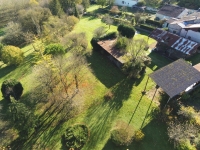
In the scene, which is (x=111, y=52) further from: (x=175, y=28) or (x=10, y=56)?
(x=10, y=56)

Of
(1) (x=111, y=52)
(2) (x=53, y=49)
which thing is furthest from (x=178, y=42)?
(2) (x=53, y=49)

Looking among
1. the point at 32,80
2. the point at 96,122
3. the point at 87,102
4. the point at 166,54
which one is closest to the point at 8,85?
the point at 32,80

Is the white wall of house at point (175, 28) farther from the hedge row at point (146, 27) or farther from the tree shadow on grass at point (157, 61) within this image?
the tree shadow on grass at point (157, 61)

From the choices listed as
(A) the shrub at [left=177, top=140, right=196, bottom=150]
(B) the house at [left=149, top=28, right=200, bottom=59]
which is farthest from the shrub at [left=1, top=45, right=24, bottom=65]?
(A) the shrub at [left=177, top=140, right=196, bottom=150]

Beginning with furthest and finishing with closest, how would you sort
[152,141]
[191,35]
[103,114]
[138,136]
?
1. [191,35]
2. [103,114]
3. [152,141]
4. [138,136]

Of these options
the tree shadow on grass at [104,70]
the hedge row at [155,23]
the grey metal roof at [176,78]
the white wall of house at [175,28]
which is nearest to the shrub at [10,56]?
the tree shadow on grass at [104,70]

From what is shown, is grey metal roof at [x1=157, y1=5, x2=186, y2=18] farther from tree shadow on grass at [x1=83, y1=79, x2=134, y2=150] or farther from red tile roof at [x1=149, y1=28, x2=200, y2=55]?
tree shadow on grass at [x1=83, y1=79, x2=134, y2=150]
